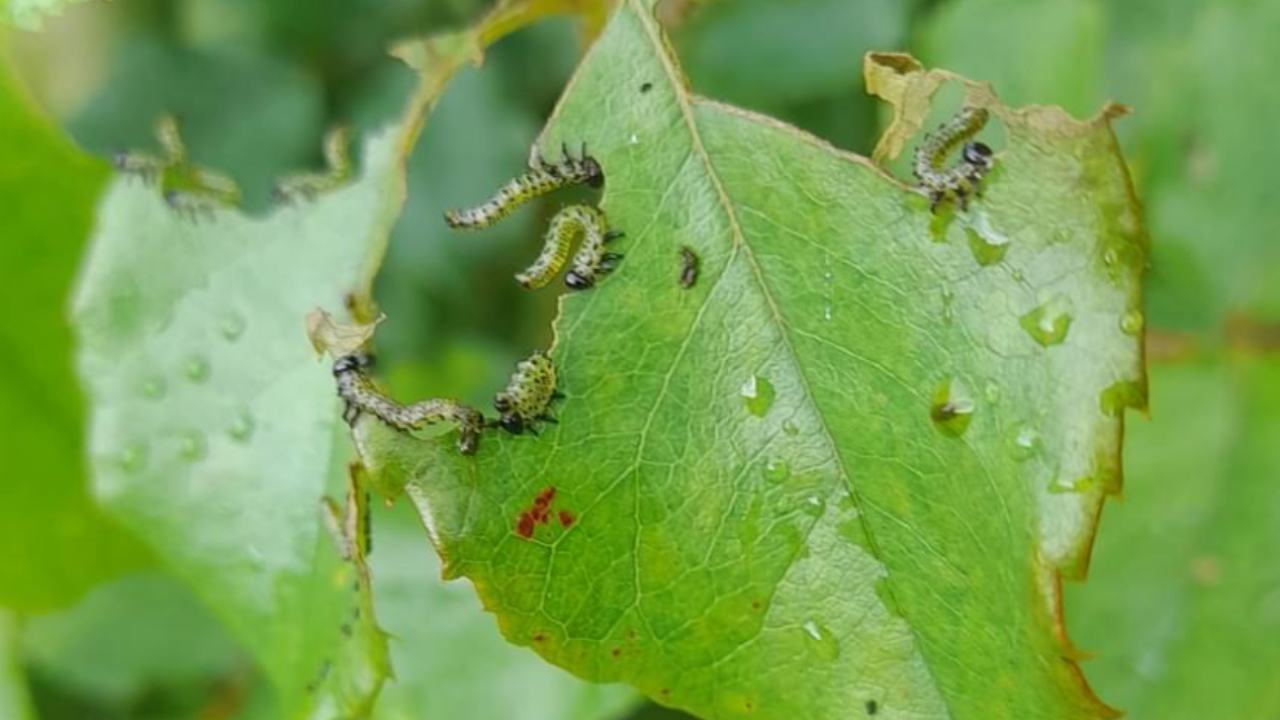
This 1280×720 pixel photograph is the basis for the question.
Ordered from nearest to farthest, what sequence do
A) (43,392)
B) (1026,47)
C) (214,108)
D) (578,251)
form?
(578,251) → (1026,47) → (43,392) → (214,108)

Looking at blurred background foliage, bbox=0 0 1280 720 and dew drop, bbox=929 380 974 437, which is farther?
blurred background foliage, bbox=0 0 1280 720

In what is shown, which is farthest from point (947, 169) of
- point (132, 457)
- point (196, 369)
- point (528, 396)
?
point (132, 457)

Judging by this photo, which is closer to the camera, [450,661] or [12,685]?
[450,661]

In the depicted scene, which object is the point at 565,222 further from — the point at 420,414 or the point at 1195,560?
the point at 1195,560

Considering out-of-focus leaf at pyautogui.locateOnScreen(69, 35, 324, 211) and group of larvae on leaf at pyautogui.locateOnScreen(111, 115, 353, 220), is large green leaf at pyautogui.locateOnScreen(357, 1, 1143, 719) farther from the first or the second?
out-of-focus leaf at pyautogui.locateOnScreen(69, 35, 324, 211)

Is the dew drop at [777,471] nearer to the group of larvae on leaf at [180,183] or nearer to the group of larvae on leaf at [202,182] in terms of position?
the group of larvae on leaf at [202,182]

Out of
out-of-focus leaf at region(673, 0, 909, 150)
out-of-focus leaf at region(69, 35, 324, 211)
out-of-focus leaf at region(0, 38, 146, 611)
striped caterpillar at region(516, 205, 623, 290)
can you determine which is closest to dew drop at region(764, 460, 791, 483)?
striped caterpillar at region(516, 205, 623, 290)
